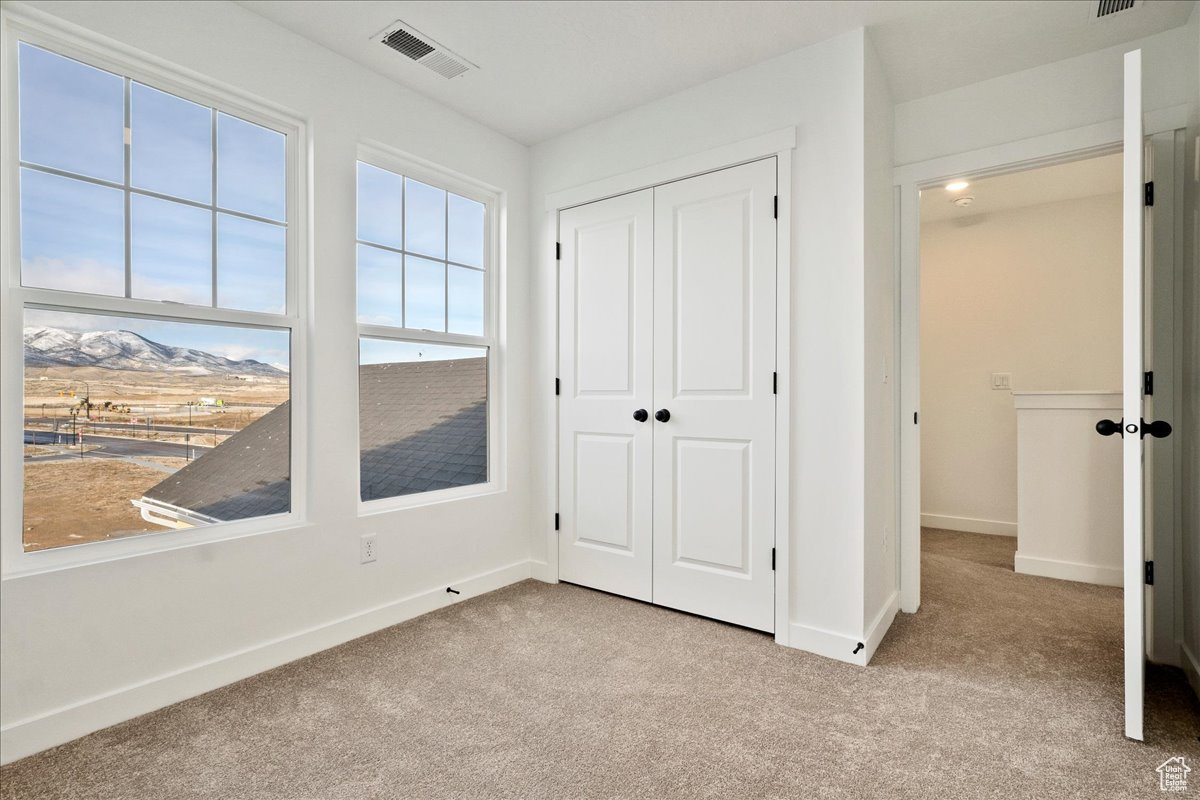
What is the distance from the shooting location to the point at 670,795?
1534mm

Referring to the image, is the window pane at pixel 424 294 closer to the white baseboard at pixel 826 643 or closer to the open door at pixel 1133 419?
the white baseboard at pixel 826 643

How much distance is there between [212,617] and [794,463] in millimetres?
2321

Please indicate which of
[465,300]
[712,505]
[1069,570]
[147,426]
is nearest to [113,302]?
[147,426]

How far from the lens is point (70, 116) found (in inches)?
74.7

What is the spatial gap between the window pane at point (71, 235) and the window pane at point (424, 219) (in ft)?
3.82

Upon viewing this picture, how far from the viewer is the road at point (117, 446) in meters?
1.85

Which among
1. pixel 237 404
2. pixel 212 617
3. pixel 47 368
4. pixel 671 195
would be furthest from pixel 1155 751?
pixel 47 368

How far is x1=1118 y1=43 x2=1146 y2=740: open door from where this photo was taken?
1.74 meters

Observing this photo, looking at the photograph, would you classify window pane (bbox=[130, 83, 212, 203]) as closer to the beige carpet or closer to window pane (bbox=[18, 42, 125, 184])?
window pane (bbox=[18, 42, 125, 184])

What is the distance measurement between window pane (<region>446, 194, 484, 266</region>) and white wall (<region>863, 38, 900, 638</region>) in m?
1.97

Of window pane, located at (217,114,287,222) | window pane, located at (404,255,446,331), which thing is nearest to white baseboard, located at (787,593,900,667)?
window pane, located at (404,255,446,331)

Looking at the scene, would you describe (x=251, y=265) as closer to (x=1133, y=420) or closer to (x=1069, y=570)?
(x=1133, y=420)

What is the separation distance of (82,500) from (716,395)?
2.41 meters

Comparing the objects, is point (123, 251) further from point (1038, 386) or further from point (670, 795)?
point (1038, 386)
